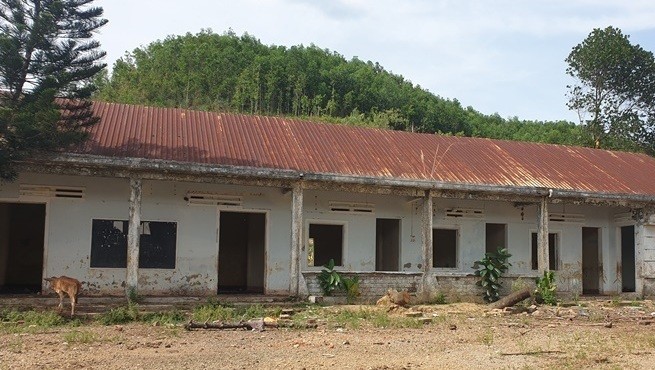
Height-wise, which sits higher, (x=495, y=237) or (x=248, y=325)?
(x=495, y=237)

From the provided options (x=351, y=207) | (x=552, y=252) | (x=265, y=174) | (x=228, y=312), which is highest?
(x=265, y=174)

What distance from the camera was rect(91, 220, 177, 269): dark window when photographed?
14.4m

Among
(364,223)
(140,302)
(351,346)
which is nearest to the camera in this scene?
(351,346)

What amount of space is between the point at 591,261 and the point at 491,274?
5465 millimetres

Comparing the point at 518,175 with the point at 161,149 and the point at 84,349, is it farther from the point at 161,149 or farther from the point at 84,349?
the point at 84,349

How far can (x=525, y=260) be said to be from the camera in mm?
Answer: 17938

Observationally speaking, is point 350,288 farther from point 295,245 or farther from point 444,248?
point 444,248

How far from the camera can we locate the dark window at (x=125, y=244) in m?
14.4

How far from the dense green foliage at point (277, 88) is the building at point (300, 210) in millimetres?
16762

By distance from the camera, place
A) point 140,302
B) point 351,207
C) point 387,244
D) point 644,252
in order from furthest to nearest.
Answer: point 387,244 < point 644,252 < point 351,207 < point 140,302

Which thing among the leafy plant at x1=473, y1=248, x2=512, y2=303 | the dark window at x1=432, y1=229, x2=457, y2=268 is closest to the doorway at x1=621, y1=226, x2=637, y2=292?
the dark window at x1=432, y1=229, x2=457, y2=268

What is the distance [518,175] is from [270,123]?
21.7 feet

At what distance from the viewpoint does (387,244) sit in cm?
1780

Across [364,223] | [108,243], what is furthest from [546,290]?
[108,243]
